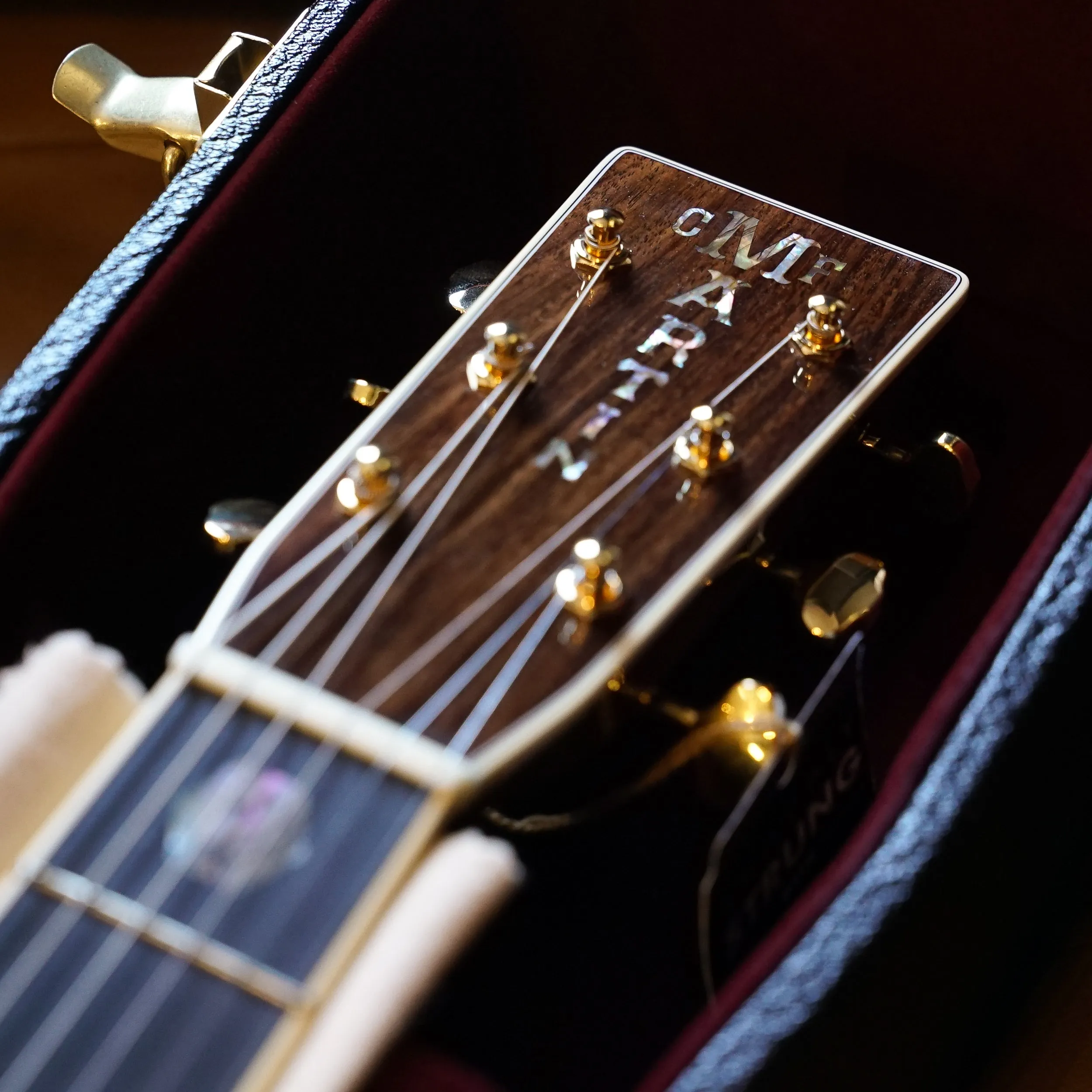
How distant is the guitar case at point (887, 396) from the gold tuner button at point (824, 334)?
0.13 m

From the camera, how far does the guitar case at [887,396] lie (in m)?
0.44

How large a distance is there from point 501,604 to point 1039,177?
521 millimetres

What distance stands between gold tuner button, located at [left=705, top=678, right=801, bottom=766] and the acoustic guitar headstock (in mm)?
53

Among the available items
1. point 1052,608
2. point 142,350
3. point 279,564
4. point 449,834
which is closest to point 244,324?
point 142,350

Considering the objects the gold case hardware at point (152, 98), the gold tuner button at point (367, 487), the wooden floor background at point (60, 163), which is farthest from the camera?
the wooden floor background at point (60, 163)

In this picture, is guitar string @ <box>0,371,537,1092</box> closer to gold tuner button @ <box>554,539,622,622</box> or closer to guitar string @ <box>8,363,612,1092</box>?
guitar string @ <box>8,363,612,1092</box>

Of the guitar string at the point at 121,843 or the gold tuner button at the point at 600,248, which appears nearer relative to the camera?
the guitar string at the point at 121,843

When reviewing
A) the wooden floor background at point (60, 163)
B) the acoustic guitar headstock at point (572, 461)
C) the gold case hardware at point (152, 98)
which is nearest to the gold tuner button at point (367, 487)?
the acoustic guitar headstock at point (572, 461)

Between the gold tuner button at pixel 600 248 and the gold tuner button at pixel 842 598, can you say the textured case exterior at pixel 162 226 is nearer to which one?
the gold tuner button at pixel 600 248

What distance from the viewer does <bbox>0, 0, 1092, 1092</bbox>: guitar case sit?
44 centimetres

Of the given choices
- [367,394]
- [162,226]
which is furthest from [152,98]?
[367,394]

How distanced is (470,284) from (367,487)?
23cm

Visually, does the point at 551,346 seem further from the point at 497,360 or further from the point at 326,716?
the point at 326,716

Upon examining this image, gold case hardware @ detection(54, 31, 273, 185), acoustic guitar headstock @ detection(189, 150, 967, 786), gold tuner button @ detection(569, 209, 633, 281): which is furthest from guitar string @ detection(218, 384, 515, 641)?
gold case hardware @ detection(54, 31, 273, 185)
